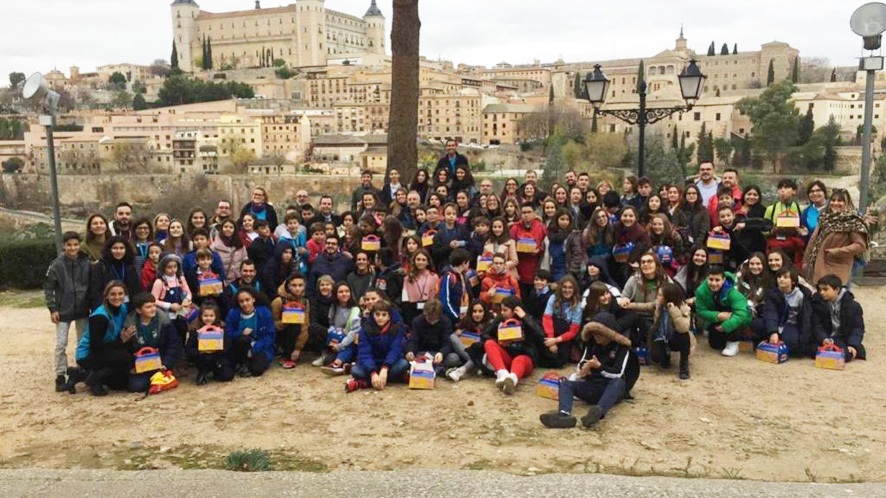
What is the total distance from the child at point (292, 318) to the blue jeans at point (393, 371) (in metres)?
0.90

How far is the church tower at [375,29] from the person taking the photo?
13412 cm

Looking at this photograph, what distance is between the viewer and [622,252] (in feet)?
23.1

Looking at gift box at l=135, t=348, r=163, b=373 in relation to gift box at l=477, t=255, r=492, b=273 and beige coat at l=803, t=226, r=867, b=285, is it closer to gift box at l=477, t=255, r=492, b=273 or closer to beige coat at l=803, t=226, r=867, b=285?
gift box at l=477, t=255, r=492, b=273

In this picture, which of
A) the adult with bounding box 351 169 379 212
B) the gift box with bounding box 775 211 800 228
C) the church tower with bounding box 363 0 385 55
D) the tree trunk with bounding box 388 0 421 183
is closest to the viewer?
the gift box with bounding box 775 211 800 228

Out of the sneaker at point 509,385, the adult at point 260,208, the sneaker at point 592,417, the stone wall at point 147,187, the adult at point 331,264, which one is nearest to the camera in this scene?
the sneaker at point 592,417

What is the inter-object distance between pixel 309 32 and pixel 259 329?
402 ft

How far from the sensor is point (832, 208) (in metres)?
7.00

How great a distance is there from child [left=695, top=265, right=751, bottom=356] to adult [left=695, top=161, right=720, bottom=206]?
1527mm

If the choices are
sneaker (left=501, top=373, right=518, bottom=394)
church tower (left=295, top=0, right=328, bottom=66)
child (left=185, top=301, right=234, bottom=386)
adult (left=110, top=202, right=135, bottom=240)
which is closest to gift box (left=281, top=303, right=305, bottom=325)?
child (left=185, top=301, right=234, bottom=386)

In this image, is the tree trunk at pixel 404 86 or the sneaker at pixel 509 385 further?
the tree trunk at pixel 404 86

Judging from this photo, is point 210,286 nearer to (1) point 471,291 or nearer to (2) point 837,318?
(1) point 471,291

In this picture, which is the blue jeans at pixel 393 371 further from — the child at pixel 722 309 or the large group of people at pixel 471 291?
the child at pixel 722 309

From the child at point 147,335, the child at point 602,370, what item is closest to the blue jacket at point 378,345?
the child at point 602,370

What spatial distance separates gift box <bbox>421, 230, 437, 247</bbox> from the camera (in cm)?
748
